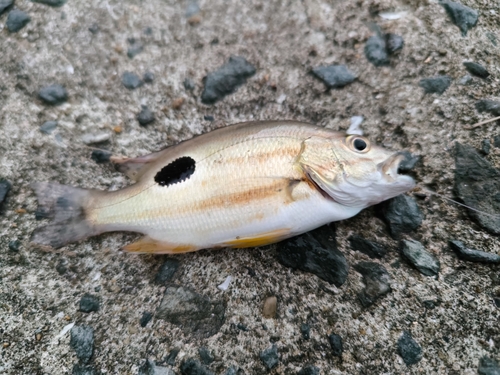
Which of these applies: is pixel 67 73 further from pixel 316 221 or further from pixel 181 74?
pixel 316 221

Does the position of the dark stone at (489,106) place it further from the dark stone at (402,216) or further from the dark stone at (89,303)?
the dark stone at (89,303)

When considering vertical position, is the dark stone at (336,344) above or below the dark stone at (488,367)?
above

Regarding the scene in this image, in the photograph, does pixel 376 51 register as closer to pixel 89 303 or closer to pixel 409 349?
pixel 409 349

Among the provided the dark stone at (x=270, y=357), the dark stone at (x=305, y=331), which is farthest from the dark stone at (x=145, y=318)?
the dark stone at (x=305, y=331)

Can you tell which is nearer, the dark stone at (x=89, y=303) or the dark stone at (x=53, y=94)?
the dark stone at (x=89, y=303)

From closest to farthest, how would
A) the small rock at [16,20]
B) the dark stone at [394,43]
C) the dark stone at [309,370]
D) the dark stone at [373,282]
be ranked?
1. the dark stone at [309,370]
2. the dark stone at [373,282]
3. the dark stone at [394,43]
4. the small rock at [16,20]

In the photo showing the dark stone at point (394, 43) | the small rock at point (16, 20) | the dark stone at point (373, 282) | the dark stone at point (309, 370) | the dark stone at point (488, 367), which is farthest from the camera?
the small rock at point (16, 20)

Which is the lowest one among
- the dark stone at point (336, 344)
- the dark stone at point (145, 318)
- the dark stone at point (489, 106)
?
the dark stone at point (336, 344)
